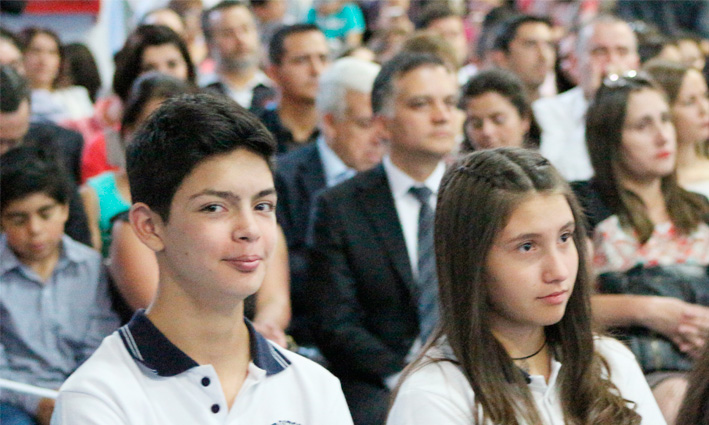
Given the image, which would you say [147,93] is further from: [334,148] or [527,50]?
[527,50]

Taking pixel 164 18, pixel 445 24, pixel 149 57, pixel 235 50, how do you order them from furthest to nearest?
pixel 445 24 → pixel 164 18 → pixel 235 50 → pixel 149 57

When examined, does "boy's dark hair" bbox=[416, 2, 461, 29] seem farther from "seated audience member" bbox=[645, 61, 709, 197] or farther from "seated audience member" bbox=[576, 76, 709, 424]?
"seated audience member" bbox=[576, 76, 709, 424]

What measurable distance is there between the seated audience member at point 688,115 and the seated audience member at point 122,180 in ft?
5.71

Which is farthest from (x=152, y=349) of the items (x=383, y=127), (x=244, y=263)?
(x=383, y=127)

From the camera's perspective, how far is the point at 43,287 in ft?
7.79

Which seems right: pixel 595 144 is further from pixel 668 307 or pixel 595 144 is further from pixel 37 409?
pixel 37 409

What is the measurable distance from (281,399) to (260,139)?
44 cm

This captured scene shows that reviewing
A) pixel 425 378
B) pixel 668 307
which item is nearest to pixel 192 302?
pixel 425 378

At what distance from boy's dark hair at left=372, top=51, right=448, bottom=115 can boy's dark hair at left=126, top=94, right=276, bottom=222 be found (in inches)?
51.9

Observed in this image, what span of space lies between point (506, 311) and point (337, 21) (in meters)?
Answer: 4.73

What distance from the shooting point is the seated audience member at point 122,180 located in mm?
2730

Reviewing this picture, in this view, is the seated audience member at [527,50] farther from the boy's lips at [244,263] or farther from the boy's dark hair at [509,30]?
the boy's lips at [244,263]

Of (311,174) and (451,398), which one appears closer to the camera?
(451,398)

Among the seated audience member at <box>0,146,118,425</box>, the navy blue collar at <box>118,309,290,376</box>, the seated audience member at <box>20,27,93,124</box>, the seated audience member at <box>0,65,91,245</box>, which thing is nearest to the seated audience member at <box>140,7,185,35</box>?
the seated audience member at <box>20,27,93,124</box>
